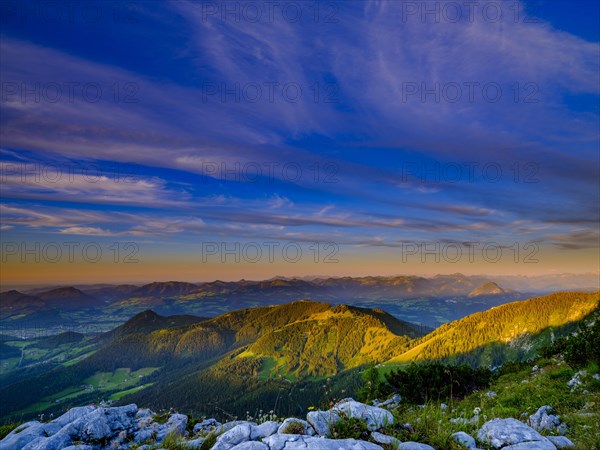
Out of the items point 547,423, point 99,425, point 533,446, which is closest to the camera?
point 533,446

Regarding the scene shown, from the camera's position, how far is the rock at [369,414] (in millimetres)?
8125

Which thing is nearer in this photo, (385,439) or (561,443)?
(385,439)

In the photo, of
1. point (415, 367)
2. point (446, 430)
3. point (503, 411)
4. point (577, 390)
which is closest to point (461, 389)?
point (415, 367)

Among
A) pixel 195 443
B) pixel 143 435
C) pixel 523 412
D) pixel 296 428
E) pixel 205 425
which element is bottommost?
pixel 523 412

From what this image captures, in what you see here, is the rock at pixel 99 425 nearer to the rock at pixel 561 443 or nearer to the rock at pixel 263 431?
the rock at pixel 263 431

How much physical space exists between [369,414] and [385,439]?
115 centimetres

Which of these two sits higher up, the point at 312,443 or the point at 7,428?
the point at 312,443

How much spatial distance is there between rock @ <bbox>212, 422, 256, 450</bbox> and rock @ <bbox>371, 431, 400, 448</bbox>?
3266mm

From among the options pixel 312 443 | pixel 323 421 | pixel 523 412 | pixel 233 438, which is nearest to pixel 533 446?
pixel 323 421

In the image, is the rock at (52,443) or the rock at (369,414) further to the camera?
the rock at (52,443)

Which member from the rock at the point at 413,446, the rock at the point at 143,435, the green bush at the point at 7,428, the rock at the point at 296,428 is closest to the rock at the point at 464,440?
the rock at the point at 413,446

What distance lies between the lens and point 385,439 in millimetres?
7387

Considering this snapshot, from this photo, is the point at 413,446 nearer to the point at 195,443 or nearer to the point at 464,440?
the point at 464,440

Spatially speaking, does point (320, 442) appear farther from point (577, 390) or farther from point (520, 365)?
point (520, 365)
